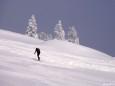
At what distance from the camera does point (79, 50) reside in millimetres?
63219

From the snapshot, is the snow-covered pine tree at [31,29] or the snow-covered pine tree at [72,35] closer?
the snow-covered pine tree at [31,29]

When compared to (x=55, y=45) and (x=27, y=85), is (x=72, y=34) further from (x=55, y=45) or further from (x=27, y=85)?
(x=27, y=85)

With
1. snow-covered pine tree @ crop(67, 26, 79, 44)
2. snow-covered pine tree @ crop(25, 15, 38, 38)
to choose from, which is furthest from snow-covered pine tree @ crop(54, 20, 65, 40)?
snow-covered pine tree @ crop(25, 15, 38, 38)

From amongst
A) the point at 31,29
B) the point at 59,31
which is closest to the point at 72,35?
the point at 59,31

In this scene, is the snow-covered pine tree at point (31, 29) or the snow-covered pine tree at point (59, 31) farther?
the snow-covered pine tree at point (59, 31)

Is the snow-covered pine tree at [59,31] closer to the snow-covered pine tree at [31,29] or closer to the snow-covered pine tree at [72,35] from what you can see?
the snow-covered pine tree at [72,35]

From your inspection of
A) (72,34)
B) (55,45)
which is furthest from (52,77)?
(72,34)

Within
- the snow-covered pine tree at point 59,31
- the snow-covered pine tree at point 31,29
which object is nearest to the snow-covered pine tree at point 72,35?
the snow-covered pine tree at point 59,31

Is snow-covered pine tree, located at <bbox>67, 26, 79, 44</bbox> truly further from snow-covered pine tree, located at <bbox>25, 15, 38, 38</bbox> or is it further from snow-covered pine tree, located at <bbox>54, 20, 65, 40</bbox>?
snow-covered pine tree, located at <bbox>25, 15, 38, 38</bbox>

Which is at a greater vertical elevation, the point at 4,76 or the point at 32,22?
the point at 32,22

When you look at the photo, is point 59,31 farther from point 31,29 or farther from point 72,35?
point 31,29

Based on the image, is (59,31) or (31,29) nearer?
(31,29)

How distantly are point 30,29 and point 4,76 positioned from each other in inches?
3065

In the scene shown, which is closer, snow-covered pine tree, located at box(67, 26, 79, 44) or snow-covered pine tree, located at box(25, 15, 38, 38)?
snow-covered pine tree, located at box(25, 15, 38, 38)
